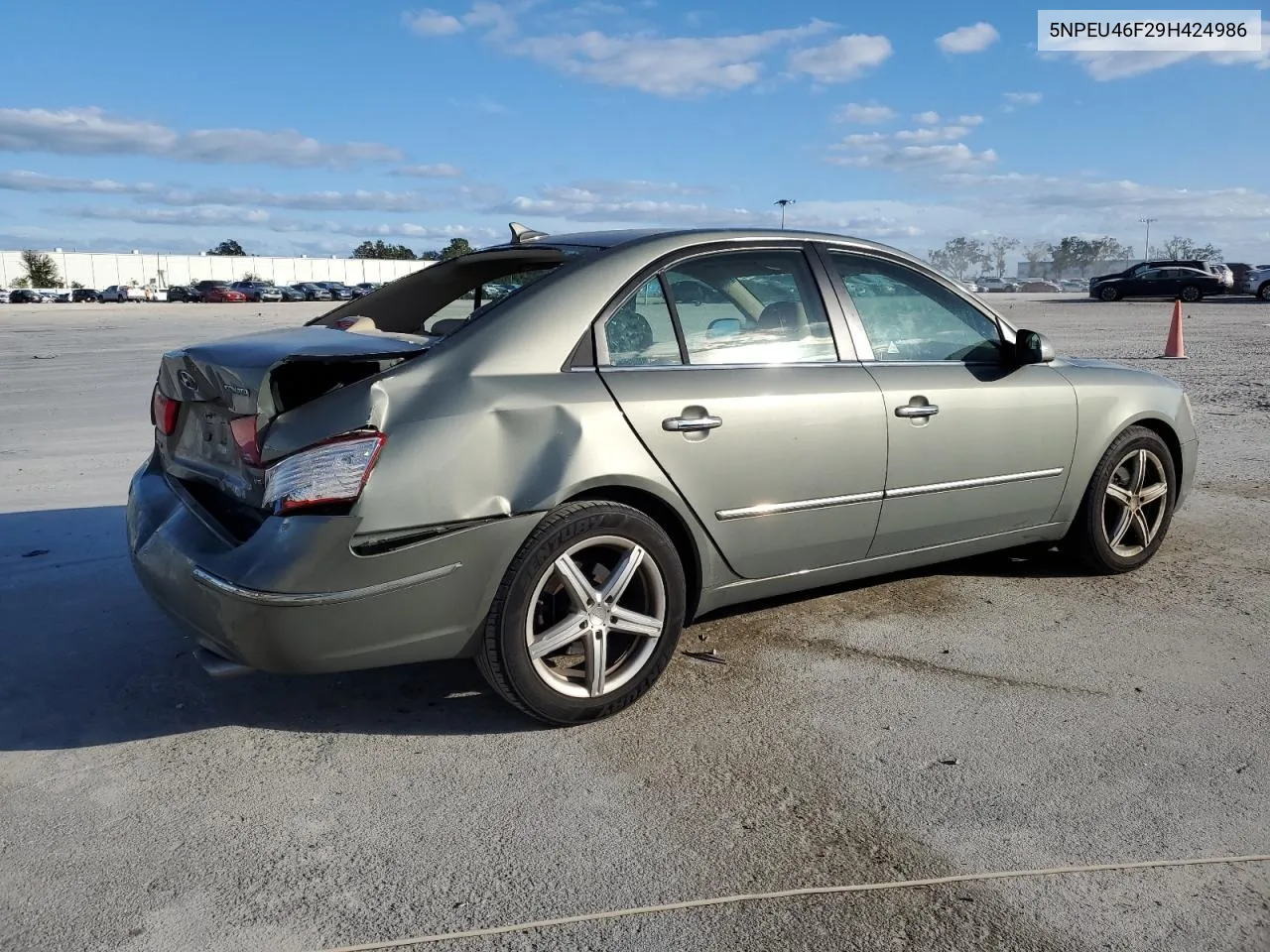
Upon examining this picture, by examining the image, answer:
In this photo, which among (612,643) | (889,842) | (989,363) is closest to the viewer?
(889,842)

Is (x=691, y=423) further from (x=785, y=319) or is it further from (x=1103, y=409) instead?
(x=1103, y=409)

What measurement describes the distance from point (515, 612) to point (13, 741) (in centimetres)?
163

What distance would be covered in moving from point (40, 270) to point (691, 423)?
112 metres

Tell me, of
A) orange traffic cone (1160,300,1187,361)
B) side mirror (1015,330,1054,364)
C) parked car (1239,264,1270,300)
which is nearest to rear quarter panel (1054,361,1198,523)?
side mirror (1015,330,1054,364)

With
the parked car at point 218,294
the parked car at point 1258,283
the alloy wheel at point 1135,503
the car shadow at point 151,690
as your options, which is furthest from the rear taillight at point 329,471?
the parked car at point 218,294

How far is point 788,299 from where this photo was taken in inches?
162

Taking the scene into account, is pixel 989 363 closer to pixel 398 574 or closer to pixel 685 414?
pixel 685 414

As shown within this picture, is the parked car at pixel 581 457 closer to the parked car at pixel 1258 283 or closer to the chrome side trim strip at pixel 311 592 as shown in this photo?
the chrome side trim strip at pixel 311 592

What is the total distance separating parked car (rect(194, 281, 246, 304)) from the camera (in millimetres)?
74938

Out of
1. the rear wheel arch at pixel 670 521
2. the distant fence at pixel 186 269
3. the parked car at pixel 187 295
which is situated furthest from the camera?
the distant fence at pixel 186 269

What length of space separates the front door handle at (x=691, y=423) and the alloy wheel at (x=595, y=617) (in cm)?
40

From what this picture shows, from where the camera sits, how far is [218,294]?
75.8 metres

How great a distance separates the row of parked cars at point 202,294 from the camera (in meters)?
76.7

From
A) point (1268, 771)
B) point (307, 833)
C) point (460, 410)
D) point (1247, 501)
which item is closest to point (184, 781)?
point (307, 833)
